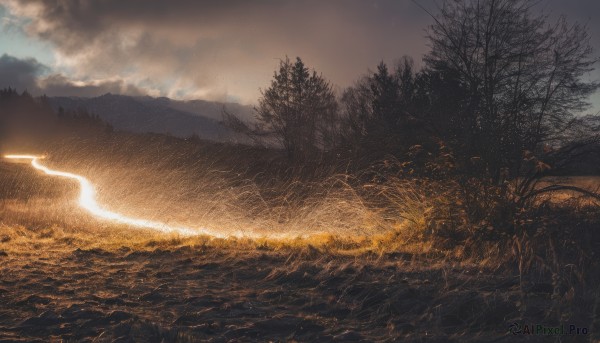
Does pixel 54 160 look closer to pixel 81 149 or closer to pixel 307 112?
pixel 81 149

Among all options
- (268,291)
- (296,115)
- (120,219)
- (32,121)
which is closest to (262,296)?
(268,291)

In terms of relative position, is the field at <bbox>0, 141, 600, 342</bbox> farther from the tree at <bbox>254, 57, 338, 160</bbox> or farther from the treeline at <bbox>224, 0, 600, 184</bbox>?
the tree at <bbox>254, 57, 338, 160</bbox>

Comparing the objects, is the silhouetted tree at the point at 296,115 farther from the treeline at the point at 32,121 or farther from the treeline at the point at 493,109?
the treeline at the point at 32,121

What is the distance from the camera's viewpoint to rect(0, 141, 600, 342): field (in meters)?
4.44

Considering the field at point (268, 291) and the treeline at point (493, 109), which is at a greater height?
the treeline at point (493, 109)

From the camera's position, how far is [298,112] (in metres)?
27.9

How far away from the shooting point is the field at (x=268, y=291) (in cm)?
444

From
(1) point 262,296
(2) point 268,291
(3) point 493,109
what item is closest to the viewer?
(1) point 262,296

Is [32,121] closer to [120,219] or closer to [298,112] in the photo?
[298,112]

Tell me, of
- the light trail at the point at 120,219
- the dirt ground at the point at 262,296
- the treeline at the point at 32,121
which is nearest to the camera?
the dirt ground at the point at 262,296

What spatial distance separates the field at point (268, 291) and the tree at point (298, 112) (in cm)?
1802

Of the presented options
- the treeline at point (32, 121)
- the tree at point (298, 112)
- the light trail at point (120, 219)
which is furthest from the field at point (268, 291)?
the treeline at point (32, 121)

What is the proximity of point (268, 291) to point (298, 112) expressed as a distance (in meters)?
22.7

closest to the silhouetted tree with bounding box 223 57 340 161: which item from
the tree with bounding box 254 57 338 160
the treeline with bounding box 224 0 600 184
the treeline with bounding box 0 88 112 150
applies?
the tree with bounding box 254 57 338 160
